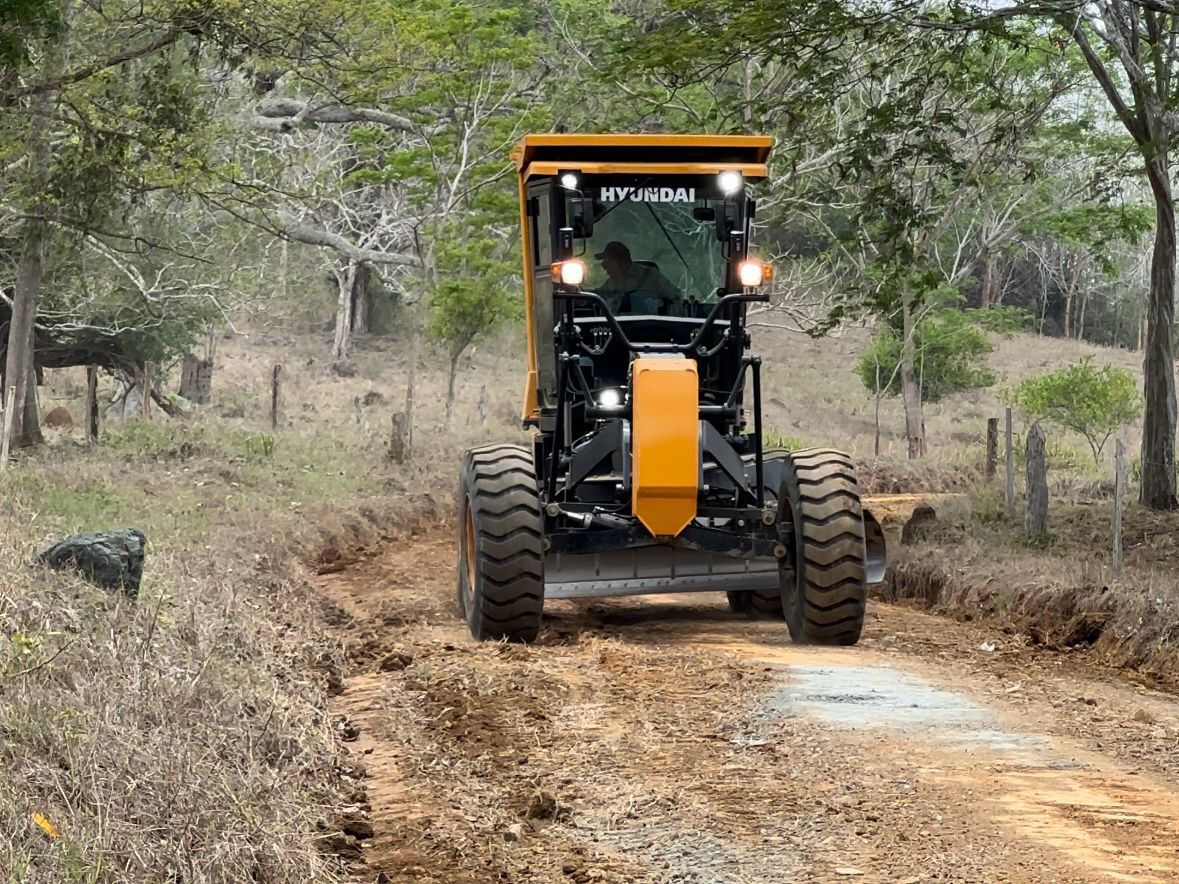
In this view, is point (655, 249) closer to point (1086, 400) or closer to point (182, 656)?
point (182, 656)

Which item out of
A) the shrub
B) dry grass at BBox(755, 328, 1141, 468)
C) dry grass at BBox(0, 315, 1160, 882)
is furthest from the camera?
the shrub

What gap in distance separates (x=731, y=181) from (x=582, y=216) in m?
1.10

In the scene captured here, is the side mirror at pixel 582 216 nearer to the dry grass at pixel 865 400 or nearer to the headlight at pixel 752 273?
the headlight at pixel 752 273

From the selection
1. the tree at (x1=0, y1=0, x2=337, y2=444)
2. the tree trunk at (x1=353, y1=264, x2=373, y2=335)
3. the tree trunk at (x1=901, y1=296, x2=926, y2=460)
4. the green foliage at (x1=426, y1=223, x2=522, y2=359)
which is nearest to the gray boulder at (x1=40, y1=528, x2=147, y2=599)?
the tree at (x1=0, y1=0, x2=337, y2=444)

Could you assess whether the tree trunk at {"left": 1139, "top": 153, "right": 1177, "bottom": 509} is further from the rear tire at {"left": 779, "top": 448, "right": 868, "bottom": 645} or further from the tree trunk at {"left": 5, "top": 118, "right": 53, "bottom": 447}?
the tree trunk at {"left": 5, "top": 118, "right": 53, "bottom": 447}

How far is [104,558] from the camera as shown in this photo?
9.27 m

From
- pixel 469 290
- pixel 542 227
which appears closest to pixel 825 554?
pixel 542 227

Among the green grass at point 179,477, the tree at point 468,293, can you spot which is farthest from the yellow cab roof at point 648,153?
the tree at point 468,293

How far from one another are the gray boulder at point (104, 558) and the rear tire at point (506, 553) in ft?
7.26

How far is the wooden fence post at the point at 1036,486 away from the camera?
1555 cm

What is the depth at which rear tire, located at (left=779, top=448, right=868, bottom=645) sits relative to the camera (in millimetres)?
10383

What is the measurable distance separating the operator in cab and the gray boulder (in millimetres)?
3780

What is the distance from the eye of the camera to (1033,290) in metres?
71.4

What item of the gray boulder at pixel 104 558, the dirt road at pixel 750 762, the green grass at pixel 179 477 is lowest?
the dirt road at pixel 750 762
